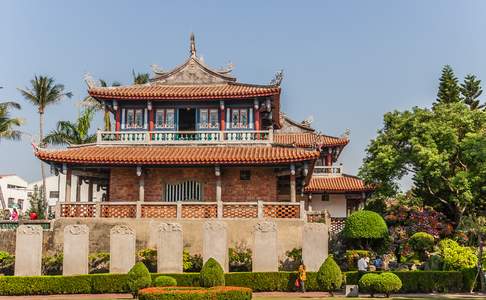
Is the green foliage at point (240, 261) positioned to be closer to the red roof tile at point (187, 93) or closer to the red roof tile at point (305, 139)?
Answer: the red roof tile at point (187, 93)

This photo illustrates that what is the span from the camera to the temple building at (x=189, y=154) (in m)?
31.5

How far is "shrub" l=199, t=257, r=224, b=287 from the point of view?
938 inches

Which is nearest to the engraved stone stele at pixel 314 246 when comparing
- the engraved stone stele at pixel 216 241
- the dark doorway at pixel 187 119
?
the engraved stone stele at pixel 216 241

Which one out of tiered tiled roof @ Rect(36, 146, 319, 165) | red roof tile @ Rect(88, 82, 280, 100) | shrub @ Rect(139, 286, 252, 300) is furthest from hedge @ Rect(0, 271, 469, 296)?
red roof tile @ Rect(88, 82, 280, 100)

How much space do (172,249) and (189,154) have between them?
699cm

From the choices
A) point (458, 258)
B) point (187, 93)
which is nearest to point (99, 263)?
Answer: point (187, 93)

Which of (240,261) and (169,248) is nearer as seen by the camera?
(169,248)

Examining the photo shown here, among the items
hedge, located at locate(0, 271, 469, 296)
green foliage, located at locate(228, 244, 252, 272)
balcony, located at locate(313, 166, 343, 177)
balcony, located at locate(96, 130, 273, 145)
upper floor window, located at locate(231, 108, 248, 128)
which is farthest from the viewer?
balcony, located at locate(313, 166, 343, 177)

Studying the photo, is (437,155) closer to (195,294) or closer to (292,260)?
(292,260)

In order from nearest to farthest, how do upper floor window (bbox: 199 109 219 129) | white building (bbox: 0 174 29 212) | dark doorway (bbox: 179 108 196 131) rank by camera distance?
upper floor window (bbox: 199 109 219 129) → dark doorway (bbox: 179 108 196 131) → white building (bbox: 0 174 29 212)

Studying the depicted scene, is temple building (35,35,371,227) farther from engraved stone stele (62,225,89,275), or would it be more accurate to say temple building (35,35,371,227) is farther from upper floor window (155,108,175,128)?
engraved stone stele (62,225,89,275)

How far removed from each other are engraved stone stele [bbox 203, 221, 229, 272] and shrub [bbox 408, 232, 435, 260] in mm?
10731

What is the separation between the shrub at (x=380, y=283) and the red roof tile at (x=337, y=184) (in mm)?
20360

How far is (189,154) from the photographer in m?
33.0
